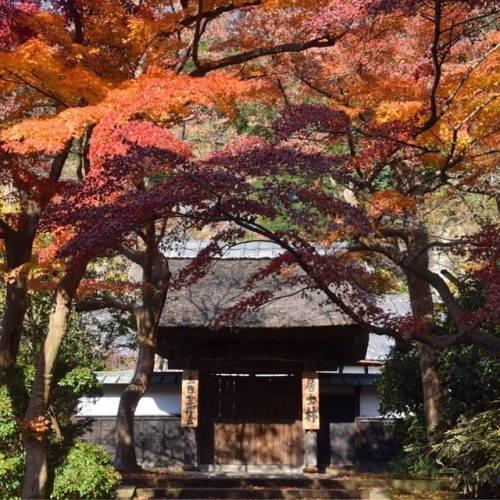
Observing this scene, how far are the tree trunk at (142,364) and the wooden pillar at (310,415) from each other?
3476 millimetres

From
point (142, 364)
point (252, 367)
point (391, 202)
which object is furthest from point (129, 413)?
point (391, 202)

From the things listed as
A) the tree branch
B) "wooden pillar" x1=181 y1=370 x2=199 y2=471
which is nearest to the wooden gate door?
"wooden pillar" x1=181 y1=370 x2=199 y2=471

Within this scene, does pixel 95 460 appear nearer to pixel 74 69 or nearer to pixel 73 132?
pixel 73 132

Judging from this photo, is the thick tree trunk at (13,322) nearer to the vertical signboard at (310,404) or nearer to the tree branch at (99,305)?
the tree branch at (99,305)

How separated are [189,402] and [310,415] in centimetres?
253

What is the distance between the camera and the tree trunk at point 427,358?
12.8 metres

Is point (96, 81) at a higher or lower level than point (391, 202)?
higher

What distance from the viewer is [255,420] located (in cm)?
1642

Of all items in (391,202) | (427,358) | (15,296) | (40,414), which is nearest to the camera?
(40,414)

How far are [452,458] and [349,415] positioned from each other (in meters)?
7.87

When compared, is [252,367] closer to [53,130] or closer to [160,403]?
[160,403]

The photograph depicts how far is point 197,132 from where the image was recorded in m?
20.6

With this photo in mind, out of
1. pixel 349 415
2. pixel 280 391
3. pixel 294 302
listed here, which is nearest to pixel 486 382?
pixel 294 302

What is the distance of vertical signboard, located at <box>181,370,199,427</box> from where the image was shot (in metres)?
15.5
